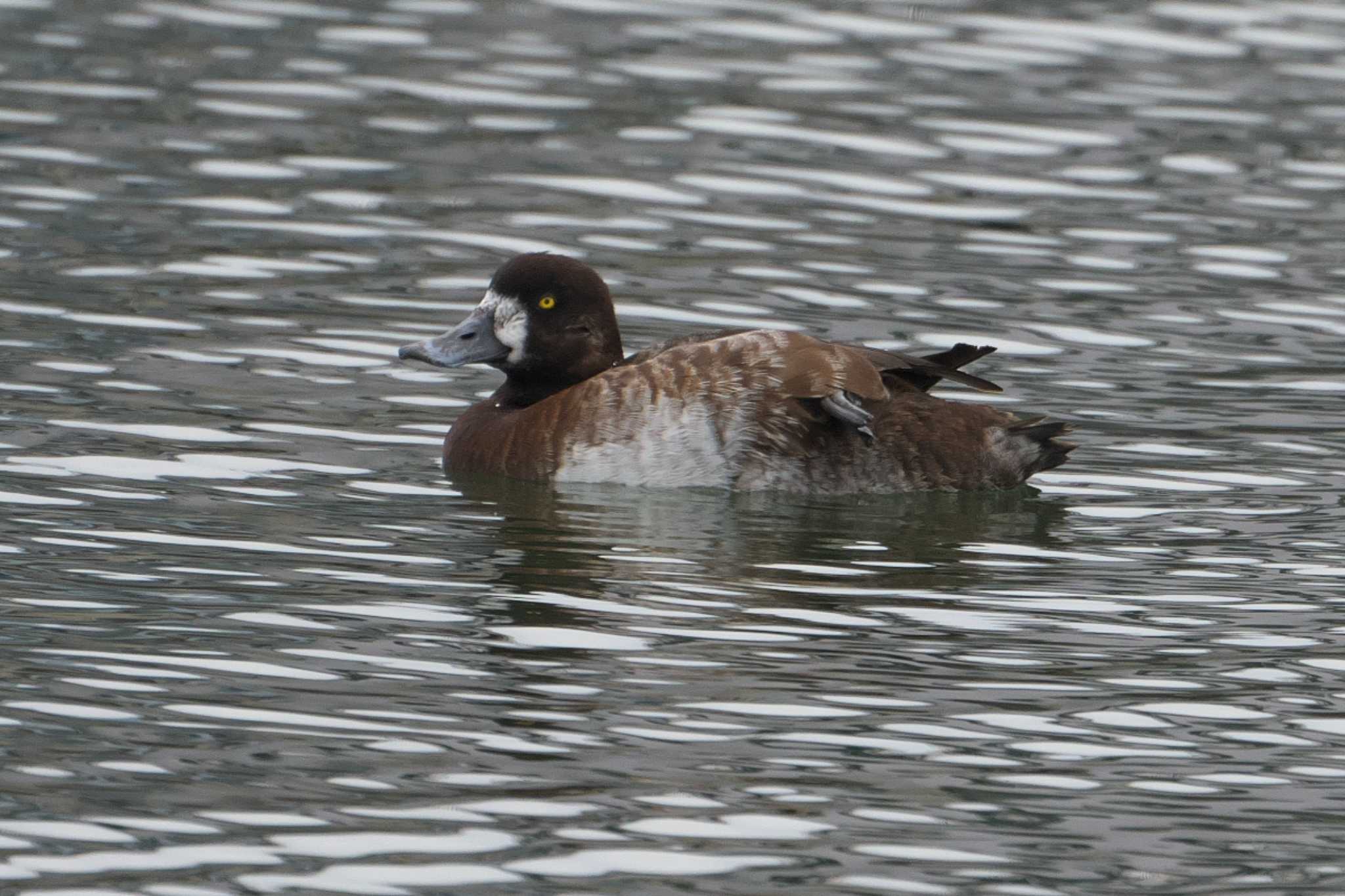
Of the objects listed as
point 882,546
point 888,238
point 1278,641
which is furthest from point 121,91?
point 1278,641

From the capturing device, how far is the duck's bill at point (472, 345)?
31.1 ft

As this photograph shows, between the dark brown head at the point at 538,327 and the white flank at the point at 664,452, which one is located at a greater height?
the dark brown head at the point at 538,327

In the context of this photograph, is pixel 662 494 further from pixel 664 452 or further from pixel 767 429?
pixel 767 429

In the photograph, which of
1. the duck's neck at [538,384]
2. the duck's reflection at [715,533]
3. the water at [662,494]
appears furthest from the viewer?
the duck's neck at [538,384]

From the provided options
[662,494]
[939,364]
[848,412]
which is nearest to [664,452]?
[662,494]

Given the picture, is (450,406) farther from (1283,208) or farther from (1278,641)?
(1283,208)

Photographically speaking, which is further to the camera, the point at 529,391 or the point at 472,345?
the point at 529,391

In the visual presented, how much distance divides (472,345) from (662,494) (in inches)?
40.3

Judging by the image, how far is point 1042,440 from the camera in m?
9.02

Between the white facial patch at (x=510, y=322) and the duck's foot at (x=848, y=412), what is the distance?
127cm

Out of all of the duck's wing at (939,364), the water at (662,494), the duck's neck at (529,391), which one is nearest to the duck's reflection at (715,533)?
the water at (662,494)

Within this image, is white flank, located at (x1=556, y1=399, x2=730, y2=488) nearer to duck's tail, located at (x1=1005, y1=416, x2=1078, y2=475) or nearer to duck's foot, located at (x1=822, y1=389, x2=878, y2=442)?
duck's foot, located at (x1=822, y1=389, x2=878, y2=442)

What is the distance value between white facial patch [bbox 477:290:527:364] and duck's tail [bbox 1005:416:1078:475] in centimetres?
183

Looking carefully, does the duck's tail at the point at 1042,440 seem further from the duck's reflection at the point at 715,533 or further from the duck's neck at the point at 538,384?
the duck's neck at the point at 538,384
